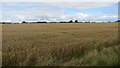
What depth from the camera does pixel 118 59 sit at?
9.02 m

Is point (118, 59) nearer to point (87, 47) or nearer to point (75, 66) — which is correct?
point (75, 66)

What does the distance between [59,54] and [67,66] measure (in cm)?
157

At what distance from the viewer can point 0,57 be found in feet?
28.4

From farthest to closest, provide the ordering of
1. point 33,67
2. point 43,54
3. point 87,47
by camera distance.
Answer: point 87,47, point 43,54, point 33,67

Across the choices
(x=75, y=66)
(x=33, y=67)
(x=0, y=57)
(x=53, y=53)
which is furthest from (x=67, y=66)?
(x=0, y=57)

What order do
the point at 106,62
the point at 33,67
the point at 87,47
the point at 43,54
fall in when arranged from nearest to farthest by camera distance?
the point at 33,67, the point at 106,62, the point at 43,54, the point at 87,47

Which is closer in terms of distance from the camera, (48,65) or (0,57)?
(48,65)

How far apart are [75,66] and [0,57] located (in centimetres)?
265

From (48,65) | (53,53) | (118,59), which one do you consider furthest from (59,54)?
(118,59)

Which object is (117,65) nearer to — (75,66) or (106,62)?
(106,62)

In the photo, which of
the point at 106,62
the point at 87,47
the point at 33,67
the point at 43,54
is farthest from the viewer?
the point at 87,47

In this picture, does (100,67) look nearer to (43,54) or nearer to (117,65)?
(117,65)

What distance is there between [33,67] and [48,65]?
493 mm

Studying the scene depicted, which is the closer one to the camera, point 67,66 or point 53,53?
point 67,66
